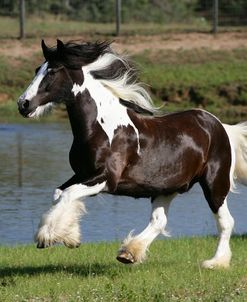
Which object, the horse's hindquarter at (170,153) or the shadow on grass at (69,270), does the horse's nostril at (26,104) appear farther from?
the shadow on grass at (69,270)

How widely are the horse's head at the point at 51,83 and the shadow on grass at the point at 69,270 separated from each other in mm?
1437

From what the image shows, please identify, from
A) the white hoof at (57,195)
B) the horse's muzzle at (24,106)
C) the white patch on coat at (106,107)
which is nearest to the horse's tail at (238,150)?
the white patch on coat at (106,107)

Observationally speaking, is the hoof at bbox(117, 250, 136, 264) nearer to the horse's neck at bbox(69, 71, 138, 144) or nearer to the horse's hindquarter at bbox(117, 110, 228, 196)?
the horse's hindquarter at bbox(117, 110, 228, 196)

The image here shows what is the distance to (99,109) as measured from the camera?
984cm

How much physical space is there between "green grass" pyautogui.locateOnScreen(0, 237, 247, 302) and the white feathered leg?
0.52 ft

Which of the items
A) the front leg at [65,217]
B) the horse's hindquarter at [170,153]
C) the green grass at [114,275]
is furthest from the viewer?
the horse's hindquarter at [170,153]

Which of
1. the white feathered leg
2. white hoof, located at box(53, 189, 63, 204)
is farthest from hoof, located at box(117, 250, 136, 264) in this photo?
white hoof, located at box(53, 189, 63, 204)

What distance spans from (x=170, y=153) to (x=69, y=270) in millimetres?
1339

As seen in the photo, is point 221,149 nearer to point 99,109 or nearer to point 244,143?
point 244,143

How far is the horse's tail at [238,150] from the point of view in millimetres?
10789

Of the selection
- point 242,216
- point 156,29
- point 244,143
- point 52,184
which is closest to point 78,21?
point 156,29

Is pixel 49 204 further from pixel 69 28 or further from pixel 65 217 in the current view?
pixel 69 28

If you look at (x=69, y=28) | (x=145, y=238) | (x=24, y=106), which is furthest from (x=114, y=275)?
(x=69, y=28)

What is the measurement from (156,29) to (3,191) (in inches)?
719
